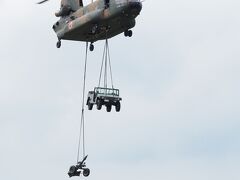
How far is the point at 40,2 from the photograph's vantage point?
134 meters

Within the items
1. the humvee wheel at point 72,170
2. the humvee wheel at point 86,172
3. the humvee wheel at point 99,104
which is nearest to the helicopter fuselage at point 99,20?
the humvee wheel at point 99,104

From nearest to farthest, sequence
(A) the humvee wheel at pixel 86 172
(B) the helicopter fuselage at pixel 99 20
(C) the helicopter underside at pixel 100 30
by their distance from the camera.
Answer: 1. (B) the helicopter fuselage at pixel 99 20
2. (A) the humvee wheel at pixel 86 172
3. (C) the helicopter underside at pixel 100 30

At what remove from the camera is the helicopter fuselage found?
12519 centimetres

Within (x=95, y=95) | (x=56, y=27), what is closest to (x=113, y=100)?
(x=95, y=95)

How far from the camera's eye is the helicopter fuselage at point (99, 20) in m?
125

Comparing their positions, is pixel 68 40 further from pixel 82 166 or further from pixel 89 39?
pixel 82 166

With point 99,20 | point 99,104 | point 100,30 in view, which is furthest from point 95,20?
point 99,104

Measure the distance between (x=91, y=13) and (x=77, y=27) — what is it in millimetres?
2019

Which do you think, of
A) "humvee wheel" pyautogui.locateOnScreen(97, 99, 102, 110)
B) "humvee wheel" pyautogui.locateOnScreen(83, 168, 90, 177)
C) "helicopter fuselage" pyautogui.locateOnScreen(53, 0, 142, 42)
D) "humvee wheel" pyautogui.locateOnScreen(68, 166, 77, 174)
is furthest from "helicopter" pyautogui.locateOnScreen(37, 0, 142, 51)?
"humvee wheel" pyautogui.locateOnScreen(83, 168, 90, 177)

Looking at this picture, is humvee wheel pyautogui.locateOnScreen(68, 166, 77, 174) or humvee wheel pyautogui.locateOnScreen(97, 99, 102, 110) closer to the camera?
humvee wheel pyautogui.locateOnScreen(97, 99, 102, 110)

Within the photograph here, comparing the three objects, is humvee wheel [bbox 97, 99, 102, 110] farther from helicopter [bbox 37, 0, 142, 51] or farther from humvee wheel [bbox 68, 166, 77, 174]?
humvee wheel [bbox 68, 166, 77, 174]

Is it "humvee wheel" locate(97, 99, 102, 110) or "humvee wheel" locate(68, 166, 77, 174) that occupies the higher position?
"humvee wheel" locate(97, 99, 102, 110)

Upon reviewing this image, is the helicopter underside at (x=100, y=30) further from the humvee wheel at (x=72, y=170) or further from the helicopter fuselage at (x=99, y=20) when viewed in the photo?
the humvee wheel at (x=72, y=170)

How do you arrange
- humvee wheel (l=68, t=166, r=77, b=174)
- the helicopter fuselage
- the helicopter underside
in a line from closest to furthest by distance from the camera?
the helicopter fuselage → the helicopter underside → humvee wheel (l=68, t=166, r=77, b=174)
